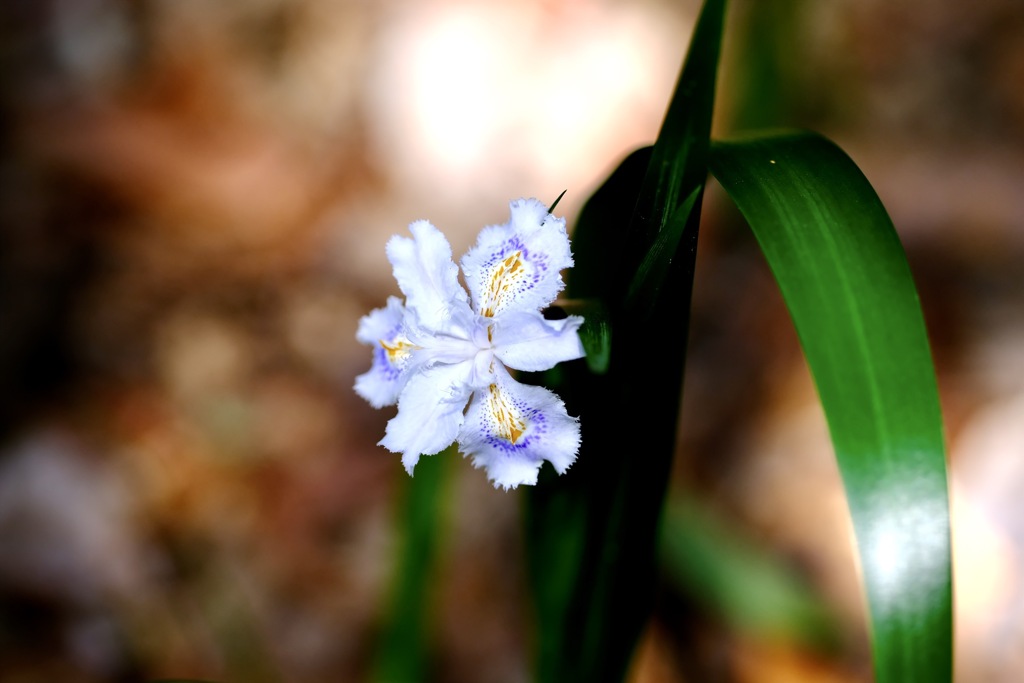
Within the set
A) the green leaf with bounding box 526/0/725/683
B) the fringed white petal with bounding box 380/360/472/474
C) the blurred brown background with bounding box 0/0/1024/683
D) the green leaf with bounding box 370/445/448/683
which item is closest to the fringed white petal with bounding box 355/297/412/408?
the fringed white petal with bounding box 380/360/472/474

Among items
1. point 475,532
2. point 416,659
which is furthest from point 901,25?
point 416,659

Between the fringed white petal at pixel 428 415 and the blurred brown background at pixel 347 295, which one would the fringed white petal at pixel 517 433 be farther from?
the blurred brown background at pixel 347 295

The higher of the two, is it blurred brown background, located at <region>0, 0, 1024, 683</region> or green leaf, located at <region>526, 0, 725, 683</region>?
blurred brown background, located at <region>0, 0, 1024, 683</region>

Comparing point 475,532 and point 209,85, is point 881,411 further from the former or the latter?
point 209,85

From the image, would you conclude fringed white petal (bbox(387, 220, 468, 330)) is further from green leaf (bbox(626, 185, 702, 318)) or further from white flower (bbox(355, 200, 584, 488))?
green leaf (bbox(626, 185, 702, 318))

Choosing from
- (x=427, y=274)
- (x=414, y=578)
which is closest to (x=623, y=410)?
(x=427, y=274)

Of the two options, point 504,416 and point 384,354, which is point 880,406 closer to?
point 504,416

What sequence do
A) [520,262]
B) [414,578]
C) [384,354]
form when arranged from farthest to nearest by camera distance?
[414,578] < [384,354] < [520,262]
